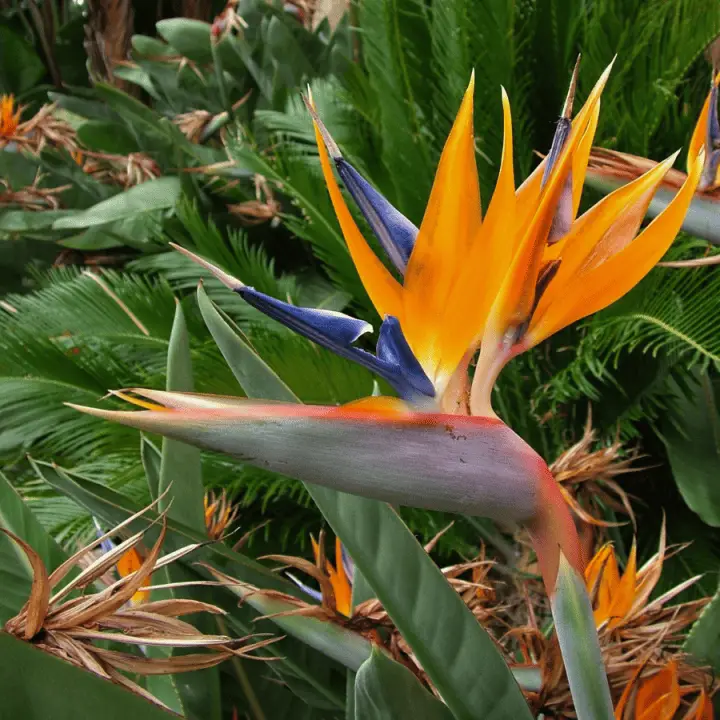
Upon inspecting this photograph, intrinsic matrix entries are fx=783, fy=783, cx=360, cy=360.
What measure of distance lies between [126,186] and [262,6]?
1.56 feet

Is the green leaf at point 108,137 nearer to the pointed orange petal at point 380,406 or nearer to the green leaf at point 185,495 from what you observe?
the green leaf at point 185,495

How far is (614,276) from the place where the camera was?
21cm

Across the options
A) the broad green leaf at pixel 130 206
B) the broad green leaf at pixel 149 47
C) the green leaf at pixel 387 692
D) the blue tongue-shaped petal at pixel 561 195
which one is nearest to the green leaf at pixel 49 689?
the green leaf at pixel 387 692

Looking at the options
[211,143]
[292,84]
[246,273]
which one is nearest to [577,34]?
[246,273]

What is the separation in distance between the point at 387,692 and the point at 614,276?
15cm

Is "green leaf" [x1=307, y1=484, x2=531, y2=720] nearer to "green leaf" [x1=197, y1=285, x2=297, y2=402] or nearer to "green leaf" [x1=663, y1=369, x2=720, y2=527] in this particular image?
"green leaf" [x1=197, y1=285, x2=297, y2=402]

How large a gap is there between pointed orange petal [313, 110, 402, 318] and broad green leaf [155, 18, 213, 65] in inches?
66.0

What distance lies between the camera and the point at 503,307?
220 millimetres

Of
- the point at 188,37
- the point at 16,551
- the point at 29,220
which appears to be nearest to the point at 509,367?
the point at 16,551

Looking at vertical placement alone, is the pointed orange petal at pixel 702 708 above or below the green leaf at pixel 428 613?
below

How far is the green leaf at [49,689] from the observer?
0.72 feet

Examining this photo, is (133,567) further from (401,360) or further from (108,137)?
(108,137)

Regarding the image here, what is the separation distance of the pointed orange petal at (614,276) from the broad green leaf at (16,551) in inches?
9.8

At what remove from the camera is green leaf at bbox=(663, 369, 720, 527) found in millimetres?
767
